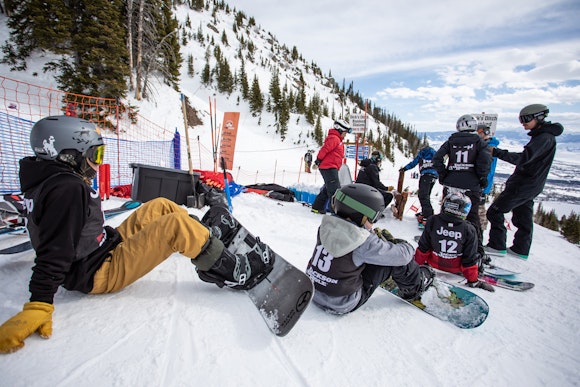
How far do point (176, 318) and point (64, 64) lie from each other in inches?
721

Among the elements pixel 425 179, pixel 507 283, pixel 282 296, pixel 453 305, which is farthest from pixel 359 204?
pixel 425 179

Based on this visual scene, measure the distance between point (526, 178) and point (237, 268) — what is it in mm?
4341

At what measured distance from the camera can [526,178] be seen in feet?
13.1

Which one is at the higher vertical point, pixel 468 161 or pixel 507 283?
pixel 468 161

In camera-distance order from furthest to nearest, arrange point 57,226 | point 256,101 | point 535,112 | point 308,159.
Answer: point 256,101
point 308,159
point 535,112
point 57,226

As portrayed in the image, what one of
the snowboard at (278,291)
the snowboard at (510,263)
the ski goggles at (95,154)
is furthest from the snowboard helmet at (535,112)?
the ski goggles at (95,154)

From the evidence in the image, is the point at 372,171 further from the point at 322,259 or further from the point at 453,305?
the point at 322,259

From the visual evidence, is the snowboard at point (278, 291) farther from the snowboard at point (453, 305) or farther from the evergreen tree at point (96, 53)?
the evergreen tree at point (96, 53)

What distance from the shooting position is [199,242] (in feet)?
6.20

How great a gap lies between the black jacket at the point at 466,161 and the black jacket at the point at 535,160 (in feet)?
1.16

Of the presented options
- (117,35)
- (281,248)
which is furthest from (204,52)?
(281,248)

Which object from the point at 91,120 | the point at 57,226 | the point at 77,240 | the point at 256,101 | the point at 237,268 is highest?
the point at 256,101

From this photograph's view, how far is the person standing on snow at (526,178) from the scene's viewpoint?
3799mm

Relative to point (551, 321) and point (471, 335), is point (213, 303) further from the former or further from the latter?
point (551, 321)
